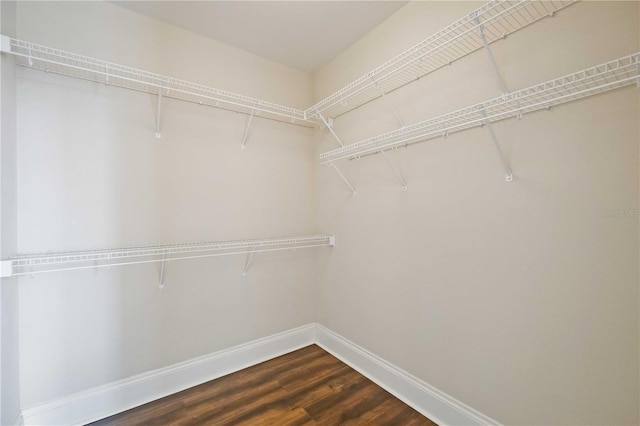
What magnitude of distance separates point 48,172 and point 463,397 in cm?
262

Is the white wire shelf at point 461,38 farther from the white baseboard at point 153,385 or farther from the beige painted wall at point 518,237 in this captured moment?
the white baseboard at point 153,385

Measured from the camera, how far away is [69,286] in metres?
1.60

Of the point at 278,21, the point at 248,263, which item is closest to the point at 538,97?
the point at 278,21

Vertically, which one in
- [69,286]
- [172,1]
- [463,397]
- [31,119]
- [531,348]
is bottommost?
[463,397]

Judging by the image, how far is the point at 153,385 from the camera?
182 centimetres

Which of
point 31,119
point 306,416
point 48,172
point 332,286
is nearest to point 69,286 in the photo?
point 48,172

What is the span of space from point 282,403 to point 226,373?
571mm

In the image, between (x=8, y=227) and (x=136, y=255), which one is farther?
(x=136, y=255)

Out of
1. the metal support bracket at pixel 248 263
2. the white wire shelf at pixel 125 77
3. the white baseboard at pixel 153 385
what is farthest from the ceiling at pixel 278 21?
the white baseboard at pixel 153 385

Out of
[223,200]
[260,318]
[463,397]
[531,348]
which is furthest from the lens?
[260,318]

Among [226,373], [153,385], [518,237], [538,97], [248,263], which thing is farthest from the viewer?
[248,263]

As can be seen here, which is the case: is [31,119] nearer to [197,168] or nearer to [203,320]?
[197,168]

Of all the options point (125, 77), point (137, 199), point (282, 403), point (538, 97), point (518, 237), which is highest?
point (125, 77)

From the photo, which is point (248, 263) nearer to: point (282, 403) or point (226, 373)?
point (226, 373)
